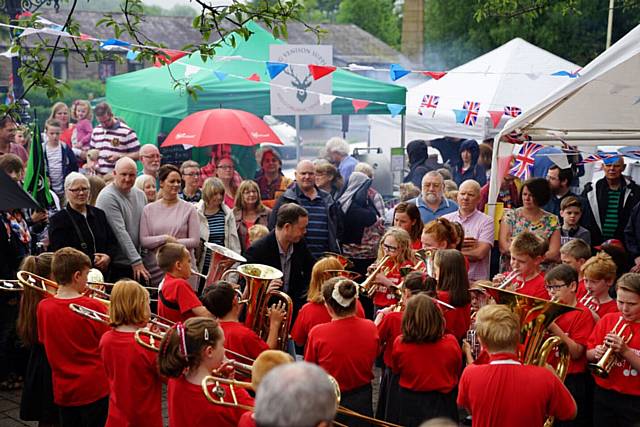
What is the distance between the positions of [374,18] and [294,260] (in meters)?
42.1

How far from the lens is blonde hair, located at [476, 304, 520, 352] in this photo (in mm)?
4680

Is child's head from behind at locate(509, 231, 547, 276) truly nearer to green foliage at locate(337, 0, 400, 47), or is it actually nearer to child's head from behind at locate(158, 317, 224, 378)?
child's head from behind at locate(158, 317, 224, 378)

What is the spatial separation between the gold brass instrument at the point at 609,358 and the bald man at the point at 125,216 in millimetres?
4004

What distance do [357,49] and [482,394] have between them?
38633 mm

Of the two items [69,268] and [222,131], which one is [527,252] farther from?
[222,131]

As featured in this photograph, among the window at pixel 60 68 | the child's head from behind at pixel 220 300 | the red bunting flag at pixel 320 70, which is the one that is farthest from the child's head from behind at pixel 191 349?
the window at pixel 60 68

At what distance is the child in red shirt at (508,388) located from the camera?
4.54 meters

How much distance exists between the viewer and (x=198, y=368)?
14.5ft

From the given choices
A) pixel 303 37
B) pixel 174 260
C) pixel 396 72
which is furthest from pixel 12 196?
pixel 303 37

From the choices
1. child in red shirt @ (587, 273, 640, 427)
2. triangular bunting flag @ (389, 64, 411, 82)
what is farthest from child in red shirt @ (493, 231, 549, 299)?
triangular bunting flag @ (389, 64, 411, 82)

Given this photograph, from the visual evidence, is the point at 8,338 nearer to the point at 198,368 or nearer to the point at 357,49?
the point at 198,368

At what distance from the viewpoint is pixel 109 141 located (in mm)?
11062

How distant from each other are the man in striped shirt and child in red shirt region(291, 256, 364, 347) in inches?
217

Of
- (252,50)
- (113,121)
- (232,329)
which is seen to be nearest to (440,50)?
(252,50)
